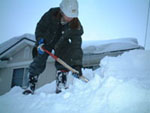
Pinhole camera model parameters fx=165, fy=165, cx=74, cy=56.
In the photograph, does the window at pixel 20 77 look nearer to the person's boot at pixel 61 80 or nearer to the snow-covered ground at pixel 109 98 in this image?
the person's boot at pixel 61 80

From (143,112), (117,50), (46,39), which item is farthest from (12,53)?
(143,112)

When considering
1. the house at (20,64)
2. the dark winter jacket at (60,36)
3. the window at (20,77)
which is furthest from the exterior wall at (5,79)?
the dark winter jacket at (60,36)

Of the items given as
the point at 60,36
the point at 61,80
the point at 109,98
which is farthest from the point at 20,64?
the point at 109,98

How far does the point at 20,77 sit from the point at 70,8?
6.03 m

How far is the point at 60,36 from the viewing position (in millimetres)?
2883

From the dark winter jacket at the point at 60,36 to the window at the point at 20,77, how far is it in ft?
17.1

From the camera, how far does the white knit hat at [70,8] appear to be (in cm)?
262

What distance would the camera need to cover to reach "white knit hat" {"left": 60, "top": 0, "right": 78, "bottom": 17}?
2616mm

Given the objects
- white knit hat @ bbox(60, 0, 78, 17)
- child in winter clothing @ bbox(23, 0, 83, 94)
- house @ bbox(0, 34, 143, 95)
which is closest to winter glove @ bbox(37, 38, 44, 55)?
child in winter clothing @ bbox(23, 0, 83, 94)

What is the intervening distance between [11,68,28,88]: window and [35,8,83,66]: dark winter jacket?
5.21 meters

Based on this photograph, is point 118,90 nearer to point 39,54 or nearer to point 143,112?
point 143,112

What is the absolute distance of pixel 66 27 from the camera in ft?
9.09

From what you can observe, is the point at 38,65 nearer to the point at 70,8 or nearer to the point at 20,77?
the point at 70,8

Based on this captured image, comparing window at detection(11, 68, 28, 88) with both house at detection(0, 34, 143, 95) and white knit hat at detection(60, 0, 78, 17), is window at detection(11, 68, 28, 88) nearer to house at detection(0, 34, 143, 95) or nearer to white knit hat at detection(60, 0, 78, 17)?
house at detection(0, 34, 143, 95)
